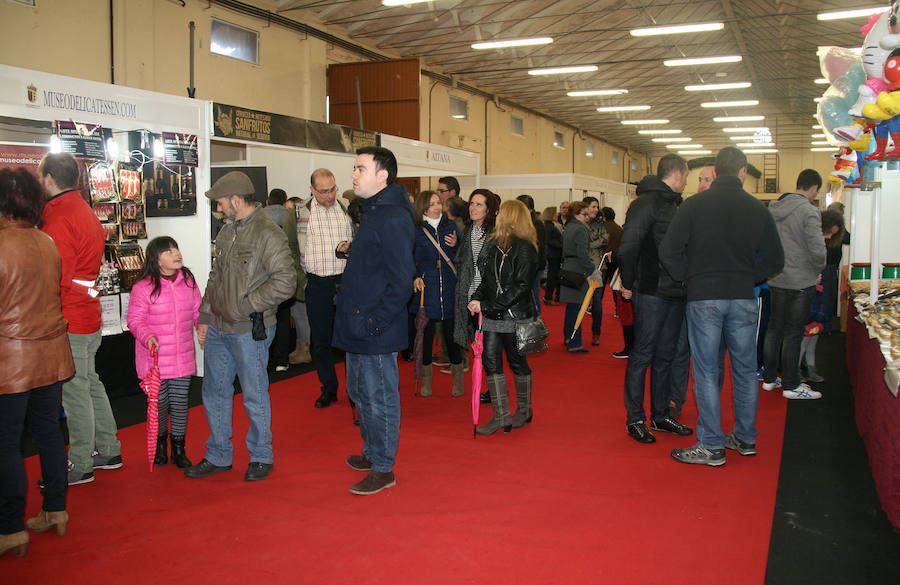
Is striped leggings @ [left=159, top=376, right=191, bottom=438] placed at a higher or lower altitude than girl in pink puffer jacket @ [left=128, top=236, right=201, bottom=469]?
lower

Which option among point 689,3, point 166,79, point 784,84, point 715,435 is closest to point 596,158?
point 784,84

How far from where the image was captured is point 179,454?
3441mm

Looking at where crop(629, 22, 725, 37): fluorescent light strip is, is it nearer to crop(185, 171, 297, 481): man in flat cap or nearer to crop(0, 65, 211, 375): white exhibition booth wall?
crop(0, 65, 211, 375): white exhibition booth wall

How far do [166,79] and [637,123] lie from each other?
1567 centimetres

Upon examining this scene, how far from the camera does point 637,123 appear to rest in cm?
2080

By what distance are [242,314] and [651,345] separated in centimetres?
217

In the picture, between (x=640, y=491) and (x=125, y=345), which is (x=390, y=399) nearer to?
(x=640, y=491)

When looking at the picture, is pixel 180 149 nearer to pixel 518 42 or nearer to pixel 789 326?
pixel 789 326

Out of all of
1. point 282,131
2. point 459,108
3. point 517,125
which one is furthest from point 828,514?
point 517,125

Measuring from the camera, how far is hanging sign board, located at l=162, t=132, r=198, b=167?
5.03m

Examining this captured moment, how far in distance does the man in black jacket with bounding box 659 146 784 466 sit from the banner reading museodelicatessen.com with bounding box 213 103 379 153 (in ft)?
11.8

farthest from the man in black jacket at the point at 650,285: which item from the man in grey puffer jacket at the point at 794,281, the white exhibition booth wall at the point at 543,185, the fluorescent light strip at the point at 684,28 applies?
the white exhibition booth wall at the point at 543,185

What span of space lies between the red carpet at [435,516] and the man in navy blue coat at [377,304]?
0.30 meters

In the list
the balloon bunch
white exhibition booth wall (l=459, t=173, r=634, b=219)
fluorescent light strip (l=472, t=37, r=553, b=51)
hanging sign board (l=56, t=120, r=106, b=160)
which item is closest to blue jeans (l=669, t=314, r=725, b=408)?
the balloon bunch
